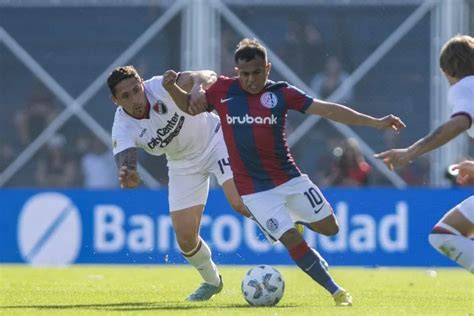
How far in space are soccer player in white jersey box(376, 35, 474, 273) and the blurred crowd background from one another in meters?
9.31

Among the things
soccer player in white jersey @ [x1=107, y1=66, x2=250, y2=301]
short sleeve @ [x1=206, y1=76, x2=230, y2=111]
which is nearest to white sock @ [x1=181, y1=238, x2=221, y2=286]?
soccer player in white jersey @ [x1=107, y1=66, x2=250, y2=301]

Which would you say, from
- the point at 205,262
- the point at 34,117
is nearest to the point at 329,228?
the point at 205,262

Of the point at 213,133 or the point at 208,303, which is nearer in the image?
the point at 208,303

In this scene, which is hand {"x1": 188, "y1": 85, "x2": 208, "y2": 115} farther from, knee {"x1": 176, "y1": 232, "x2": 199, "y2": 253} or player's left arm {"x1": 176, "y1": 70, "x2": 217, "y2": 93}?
knee {"x1": 176, "y1": 232, "x2": 199, "y2": 253}

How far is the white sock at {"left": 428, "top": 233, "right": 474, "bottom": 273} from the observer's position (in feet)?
33.1

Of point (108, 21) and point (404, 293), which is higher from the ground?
point (108, 21)

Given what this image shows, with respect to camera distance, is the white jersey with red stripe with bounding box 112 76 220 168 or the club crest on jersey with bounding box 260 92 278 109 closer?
the club crest on jersey with bounding box 260 92 278 109

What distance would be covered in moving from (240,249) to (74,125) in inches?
154

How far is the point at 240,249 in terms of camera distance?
18.2 m

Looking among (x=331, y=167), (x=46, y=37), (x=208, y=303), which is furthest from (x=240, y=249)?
(x=208, y=303)

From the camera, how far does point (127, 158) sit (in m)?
11.6

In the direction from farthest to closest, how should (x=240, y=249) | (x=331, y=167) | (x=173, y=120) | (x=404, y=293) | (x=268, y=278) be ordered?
(x=331, y=167), (x=240, y=249), (x=404, y=293), (x=173, y=120), (x=268, y=278)

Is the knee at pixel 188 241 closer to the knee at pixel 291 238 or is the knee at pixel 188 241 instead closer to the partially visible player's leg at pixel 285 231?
the partially visible player's leg at pixel 285 231

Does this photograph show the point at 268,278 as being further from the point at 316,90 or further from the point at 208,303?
the point at 316,90
